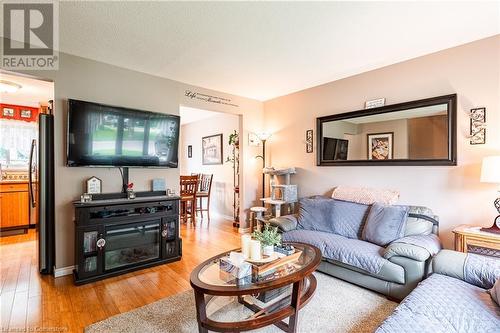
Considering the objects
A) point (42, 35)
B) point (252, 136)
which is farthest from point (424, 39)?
point (42, 35)

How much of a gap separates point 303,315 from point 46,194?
3065 mm

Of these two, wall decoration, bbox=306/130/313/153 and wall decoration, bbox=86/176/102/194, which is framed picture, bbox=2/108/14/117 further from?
wall decoration, bbox=306/130/313/153

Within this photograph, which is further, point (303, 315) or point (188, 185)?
point (188, 185)

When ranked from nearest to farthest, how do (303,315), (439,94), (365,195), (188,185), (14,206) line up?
(303,315)
(439,94)
(365,195)
(14,206)
(188,185)

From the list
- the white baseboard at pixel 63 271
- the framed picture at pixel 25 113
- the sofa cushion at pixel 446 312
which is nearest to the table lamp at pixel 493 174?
the sofa cushion at pixel 446 312

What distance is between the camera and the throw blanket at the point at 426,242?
2332 mm

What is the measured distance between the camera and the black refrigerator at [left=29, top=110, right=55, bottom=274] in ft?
9.41

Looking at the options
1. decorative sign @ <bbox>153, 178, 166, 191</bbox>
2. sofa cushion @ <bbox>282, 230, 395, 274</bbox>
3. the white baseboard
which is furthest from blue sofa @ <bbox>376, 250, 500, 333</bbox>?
the white baseboard

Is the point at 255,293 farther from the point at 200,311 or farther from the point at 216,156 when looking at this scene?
the point at 216,156

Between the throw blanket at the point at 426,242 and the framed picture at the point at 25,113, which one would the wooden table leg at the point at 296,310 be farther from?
the framed picture at the point at 25,113

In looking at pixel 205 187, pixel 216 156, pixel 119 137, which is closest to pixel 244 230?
pixel 205 187

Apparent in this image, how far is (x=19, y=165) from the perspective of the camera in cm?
505

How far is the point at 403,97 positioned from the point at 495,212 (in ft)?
5.08

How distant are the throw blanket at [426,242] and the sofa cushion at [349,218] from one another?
530mm
